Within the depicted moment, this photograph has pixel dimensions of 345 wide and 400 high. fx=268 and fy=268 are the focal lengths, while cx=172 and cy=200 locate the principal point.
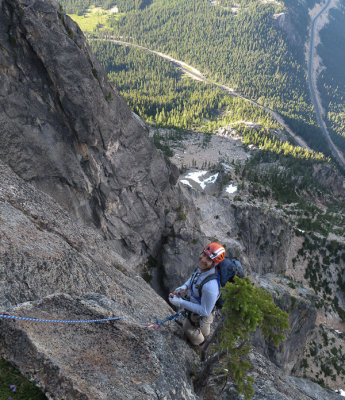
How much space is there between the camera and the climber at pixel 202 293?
340 inches

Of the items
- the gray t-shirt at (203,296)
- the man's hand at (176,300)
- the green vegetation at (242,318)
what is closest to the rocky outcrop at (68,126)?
the man's hand at (176,300)

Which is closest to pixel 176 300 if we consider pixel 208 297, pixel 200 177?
pixel 208 297

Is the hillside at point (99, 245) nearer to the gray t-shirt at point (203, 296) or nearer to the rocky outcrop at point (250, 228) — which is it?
the rocky outcrop at point (250, 228)

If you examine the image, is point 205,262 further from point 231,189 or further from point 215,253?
point 231,189

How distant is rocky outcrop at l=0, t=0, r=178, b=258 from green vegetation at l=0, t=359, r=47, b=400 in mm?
17872

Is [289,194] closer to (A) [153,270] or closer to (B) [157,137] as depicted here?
(B) [157,137]

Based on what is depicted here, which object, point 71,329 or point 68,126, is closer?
point 71,329

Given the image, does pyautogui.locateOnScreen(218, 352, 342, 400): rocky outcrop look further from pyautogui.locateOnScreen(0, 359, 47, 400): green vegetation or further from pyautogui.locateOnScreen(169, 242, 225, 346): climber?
pyautogui.locateOnScreen(0, 359, 47, 400): green vegetation

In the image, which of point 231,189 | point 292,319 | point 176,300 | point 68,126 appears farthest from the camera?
point 231,189

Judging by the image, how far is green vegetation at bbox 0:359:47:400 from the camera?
20.1 ft

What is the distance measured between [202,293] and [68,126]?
2196 centimetres

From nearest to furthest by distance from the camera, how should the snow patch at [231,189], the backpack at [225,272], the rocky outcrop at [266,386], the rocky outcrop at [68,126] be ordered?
the backpack at [225,272] < the rocky outcrop at [266,386] < the rocky outcrop at [68,126] < the snow patch at [231,189]

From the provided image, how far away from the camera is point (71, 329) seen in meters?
8.38

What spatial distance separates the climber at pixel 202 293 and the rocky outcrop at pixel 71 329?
133 cm
